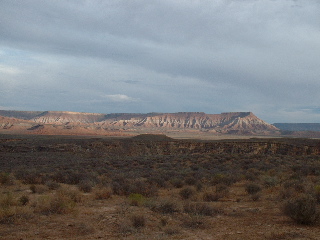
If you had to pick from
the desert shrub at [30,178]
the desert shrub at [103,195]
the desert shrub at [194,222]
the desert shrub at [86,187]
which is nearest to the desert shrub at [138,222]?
the desert shrub at [194,222]

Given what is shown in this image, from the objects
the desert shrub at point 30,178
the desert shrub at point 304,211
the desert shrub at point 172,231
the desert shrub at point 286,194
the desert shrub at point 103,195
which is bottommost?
the desert shrub at point 30,178

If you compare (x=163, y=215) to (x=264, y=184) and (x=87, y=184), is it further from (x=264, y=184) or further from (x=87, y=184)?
(x=264, y=184)

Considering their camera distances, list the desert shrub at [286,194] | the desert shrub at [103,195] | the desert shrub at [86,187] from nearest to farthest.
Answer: the desert shrub at [286,194]
the desert shrub at [103,195]
the desert shrub at [86,187]

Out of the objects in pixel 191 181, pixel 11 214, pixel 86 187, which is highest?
pixel 11 214

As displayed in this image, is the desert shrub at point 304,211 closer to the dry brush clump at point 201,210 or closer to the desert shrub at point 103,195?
the dry brush clump at point 201,210

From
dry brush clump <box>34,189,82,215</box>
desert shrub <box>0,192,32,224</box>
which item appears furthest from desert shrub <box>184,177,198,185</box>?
desert shrub <box>0,192,32,224</box>

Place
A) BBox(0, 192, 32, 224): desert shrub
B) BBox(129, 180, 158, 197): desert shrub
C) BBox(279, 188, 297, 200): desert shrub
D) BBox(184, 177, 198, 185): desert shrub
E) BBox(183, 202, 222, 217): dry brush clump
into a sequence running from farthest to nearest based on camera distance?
BBox(184, 177, 198, 185): desert shrub, BBox(129, 180, 158, 197): desert shrub, BBox(279, 188, 297, 200): desert shrub, BBox(183, 202, 222, 217): dry brush clump, BBox(0, 192, 32, 224): desert shrub

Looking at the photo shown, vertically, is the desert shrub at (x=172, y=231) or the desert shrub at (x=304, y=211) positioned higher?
the desert shrub at (x=304, y=211)

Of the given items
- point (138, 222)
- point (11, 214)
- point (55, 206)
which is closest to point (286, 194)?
point (138, 222)

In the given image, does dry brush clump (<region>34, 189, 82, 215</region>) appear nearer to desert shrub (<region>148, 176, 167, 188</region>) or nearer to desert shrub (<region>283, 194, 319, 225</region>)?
desert shrub (<region>148, 176, 167, 188</region>)

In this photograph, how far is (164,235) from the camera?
6844 mm

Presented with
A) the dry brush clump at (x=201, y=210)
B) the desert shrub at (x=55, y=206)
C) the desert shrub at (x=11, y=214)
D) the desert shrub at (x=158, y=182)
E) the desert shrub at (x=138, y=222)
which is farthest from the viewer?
the desert shrub at (x=158, y=182)

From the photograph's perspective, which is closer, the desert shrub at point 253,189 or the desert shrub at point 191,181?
the desert shrub at point 253,189

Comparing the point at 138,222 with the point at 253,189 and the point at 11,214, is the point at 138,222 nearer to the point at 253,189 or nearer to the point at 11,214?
the point at 11,214
